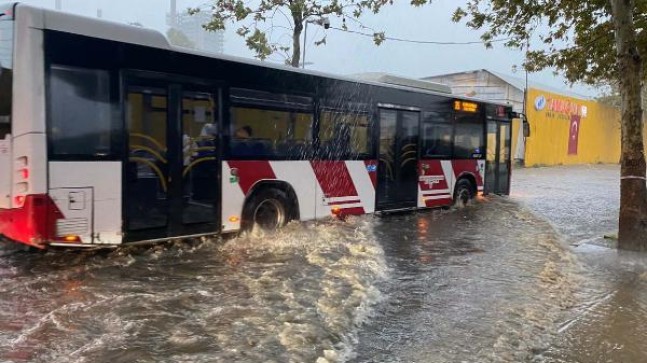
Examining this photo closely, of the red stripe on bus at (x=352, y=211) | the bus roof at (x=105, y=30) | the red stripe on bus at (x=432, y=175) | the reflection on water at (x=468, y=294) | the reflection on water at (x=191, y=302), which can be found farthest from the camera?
the red stripe on bus at (x=432, y=175)

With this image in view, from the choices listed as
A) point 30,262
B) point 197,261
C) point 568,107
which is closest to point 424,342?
point 197,261

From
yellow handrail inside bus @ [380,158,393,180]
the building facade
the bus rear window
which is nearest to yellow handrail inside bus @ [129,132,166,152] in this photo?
the bus rear window

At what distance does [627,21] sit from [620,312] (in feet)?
16.0

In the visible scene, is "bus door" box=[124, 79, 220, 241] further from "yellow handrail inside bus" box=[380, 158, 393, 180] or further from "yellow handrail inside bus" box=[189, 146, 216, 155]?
"yellow handrail inside bus" box=[380, 158, 393, 180]

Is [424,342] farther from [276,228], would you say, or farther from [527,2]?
[527,2]

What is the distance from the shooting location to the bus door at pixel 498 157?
14.5 metres

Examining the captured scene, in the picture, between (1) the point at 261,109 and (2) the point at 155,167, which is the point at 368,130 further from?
(2) the point at 155,167

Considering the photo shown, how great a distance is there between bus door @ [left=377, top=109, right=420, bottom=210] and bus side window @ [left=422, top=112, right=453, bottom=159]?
0.29 meters

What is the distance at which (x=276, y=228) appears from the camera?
360 inches

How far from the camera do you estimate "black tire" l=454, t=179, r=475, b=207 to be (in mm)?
13406

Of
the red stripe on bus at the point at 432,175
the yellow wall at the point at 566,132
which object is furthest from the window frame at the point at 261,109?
the yellow wall at the point at 566,132

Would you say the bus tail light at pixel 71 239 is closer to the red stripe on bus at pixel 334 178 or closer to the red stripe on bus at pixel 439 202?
the red stripe on bus at pixel 334 178

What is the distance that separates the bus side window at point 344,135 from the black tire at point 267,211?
1156mm

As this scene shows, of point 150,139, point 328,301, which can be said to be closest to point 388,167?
point 150,139
